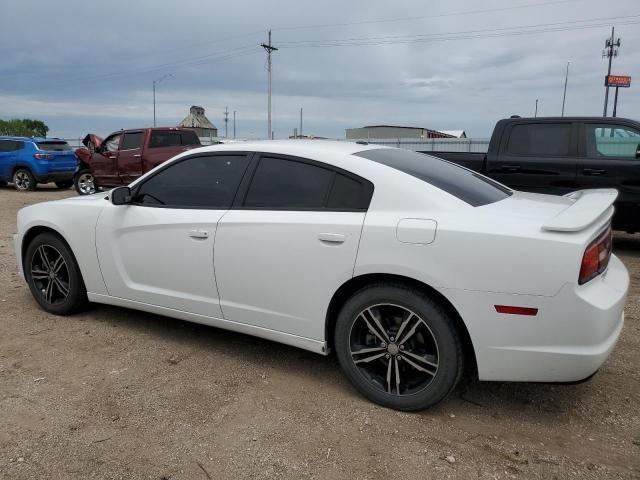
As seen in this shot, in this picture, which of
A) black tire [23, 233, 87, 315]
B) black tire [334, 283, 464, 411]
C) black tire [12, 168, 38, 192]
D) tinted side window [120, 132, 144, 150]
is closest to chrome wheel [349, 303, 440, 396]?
black tire [334, 283, 464, 411]

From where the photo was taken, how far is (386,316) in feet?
9.73

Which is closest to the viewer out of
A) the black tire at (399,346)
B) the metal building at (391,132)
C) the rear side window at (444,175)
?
the black tire at (399,346)

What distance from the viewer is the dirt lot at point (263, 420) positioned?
98.4 inches

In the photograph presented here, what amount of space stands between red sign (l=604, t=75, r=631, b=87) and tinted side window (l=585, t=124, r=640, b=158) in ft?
135

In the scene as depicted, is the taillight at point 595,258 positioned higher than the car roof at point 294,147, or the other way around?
the car roof at point 294,147

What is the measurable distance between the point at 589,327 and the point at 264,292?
1.82 metres

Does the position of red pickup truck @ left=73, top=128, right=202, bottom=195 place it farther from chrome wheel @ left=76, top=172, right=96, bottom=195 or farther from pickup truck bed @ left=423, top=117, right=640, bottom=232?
pickup truck bed @ left=423, top=117, right=640, bottom=232

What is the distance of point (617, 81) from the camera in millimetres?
43125

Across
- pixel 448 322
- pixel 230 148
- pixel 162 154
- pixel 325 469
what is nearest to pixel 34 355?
pixel 230 148

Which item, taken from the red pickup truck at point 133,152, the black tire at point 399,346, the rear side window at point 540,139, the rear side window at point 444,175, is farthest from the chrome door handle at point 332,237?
the red pickup truck at point 133,152

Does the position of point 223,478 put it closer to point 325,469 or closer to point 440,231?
point 325,469

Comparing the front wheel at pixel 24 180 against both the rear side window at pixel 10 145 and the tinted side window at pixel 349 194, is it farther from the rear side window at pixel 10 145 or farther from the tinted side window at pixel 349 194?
the tinted side window at pixel 349 194

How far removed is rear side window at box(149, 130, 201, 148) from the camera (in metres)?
13.0

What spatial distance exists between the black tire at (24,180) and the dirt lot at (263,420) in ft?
45.0
